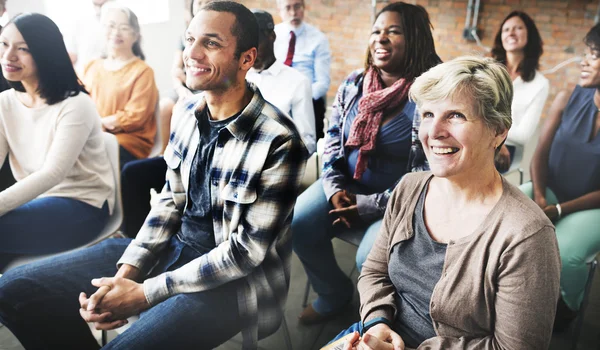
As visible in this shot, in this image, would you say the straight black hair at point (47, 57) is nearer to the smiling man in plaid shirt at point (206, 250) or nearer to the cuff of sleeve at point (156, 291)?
the smiling man in plaid shirt at point (206, 250)

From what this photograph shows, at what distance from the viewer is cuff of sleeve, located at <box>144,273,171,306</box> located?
51.2 inches

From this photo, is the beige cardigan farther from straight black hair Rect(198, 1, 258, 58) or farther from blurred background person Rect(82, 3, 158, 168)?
blurred background person Rect(82, 3, 158, 168)

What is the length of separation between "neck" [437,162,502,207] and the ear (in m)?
0.67

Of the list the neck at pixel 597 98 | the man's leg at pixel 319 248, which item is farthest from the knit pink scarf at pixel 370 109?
the neck at pixel 597 98

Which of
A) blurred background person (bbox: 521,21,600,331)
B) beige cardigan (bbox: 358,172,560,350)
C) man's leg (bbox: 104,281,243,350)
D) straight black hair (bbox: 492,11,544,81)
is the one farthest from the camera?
straight black hair (bbox: 492,11,544,81)

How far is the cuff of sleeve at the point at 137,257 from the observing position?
1.42 metres

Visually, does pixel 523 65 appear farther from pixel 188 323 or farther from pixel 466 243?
pixel 188 323

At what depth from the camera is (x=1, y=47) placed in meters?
1.50

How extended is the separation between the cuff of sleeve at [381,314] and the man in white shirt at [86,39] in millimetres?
1496

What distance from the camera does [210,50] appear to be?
128 centimetres

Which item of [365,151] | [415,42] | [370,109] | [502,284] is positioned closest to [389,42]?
[415,42]

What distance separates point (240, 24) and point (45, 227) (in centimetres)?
104

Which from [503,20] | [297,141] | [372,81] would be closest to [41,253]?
[297,141]

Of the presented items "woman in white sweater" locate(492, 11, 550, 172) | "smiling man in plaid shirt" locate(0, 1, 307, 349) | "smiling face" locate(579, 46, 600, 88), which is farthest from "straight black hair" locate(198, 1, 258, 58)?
"smiling face" locate(579, 46, 600, 88)
